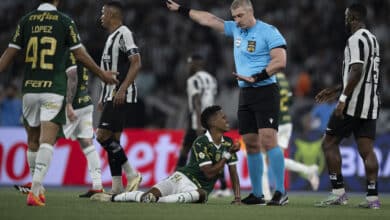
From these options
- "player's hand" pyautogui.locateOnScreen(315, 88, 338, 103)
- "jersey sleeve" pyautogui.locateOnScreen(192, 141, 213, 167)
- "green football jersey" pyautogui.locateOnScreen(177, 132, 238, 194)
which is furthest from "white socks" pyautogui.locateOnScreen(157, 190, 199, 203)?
"player's hand" pyautogui.locateOnScreen(315, 88, 338, 103)

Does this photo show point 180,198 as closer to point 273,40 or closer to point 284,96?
point 273,40

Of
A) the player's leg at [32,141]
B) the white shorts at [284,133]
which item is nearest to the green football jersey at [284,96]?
the white shorts at [284,133]

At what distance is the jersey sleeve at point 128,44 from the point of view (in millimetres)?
12133

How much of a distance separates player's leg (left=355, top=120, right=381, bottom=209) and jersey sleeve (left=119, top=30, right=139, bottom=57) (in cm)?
315

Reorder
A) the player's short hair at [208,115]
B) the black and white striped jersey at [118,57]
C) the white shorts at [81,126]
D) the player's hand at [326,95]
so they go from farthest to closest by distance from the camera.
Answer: the white shorts at [81,126] → the black and white striped jersey at [118,57] → the player's short hair at [208,115] → the player's hand at [326,95]

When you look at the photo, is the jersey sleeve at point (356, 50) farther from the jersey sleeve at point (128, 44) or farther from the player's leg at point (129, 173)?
the player's leg at point (129, 173)

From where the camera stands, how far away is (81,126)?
13258 millimetres

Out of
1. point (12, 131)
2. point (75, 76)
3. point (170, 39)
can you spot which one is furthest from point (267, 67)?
point (170, 39)

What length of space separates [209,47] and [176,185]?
13.4 meters

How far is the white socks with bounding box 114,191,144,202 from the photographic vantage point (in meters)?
11.3

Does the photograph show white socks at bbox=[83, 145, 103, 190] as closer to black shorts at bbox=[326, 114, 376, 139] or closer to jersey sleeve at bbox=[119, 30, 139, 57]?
jersey sleeve at bbox=[119, 30, 139, 57]

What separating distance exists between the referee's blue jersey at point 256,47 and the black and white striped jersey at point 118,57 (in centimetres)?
154

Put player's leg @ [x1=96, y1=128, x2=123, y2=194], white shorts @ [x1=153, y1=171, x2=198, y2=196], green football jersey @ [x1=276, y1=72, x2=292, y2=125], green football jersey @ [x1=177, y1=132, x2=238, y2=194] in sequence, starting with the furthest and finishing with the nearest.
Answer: green football jersey @ [x1=276, y1=72, x2=292, y2=125] < player's leg @ [x1=96, y1=128, x2=123, y2=194] < green football jersey @ [x1=177, y1=132, x2=238, y2=194] < white shorts @ [x1=153, y1=171, x2=198, y2=196]

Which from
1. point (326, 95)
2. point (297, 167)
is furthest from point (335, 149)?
point (297, 167)
